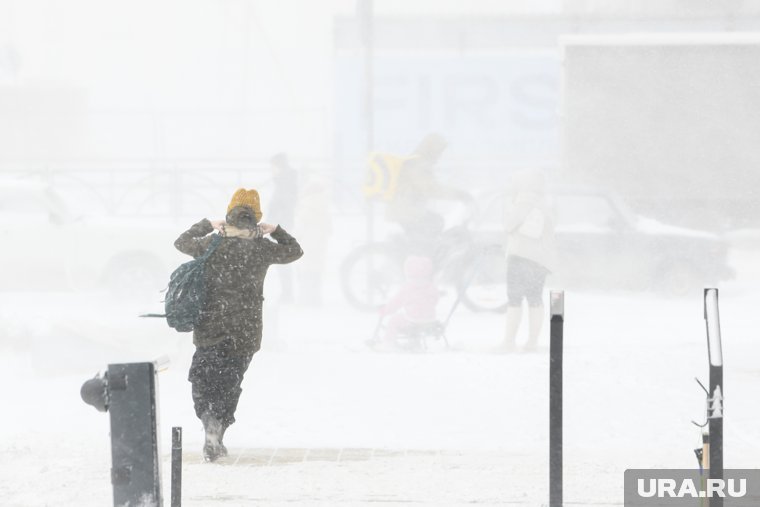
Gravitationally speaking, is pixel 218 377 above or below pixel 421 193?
below

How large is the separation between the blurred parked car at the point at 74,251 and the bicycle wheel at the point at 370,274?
2049 millimetres

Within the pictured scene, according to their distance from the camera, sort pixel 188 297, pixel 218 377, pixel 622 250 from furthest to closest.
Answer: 1. pixel 622 250
2. pixel 218 377
3. pixel 188 297

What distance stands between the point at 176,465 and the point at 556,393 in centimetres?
150

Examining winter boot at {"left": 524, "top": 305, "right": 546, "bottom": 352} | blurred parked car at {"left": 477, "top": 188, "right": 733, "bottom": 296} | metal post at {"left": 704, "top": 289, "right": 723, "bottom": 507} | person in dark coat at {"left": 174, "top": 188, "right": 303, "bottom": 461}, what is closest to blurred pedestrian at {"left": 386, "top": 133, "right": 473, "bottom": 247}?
blurred parked car at {"left": 477, "top": 188, "right": 733, "bottom": 296}

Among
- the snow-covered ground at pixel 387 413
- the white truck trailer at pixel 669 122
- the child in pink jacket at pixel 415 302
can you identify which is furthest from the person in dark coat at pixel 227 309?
the white truck trailer at pixel 669 122

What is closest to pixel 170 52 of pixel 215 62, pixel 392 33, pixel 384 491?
pixel 215 62

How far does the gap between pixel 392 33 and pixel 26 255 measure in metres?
12.8

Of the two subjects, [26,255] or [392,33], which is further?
[392,33]

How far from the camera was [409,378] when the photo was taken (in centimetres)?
870

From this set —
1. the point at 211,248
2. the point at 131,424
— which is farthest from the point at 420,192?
the point at 131,424

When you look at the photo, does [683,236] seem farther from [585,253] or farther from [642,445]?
[642,445]

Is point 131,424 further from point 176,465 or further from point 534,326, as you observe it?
point 534,326

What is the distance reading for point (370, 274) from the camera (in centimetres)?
1280

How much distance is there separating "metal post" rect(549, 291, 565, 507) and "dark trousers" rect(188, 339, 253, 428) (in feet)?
6.70
